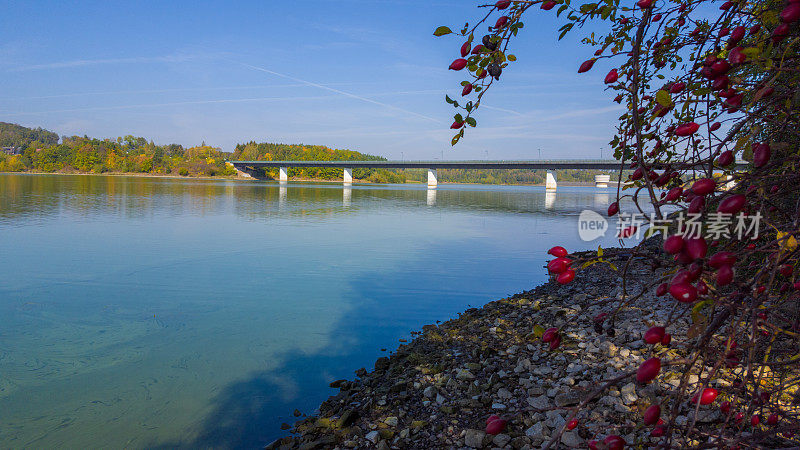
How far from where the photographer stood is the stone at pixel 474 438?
11.7 feet

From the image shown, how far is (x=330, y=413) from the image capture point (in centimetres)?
466

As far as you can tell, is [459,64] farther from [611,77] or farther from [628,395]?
[628,395]

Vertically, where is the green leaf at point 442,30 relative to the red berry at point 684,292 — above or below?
above

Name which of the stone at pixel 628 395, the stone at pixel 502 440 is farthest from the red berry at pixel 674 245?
the stone at pixel 628 395

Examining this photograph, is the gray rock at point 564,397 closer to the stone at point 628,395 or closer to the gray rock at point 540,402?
the gray rock at point 540,402

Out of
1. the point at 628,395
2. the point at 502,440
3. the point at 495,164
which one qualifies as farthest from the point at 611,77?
the point at 495,164

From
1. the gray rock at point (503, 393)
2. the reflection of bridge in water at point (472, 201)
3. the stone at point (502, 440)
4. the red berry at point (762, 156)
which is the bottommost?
the stone at point (502, 440)

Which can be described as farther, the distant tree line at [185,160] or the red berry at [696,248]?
the distant tree line at [185,160]

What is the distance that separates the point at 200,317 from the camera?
25.8 feet

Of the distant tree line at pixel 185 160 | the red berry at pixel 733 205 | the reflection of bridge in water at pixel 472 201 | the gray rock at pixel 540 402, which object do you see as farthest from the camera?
the distant tree line at pixel 185 160

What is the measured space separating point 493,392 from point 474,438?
2.84 feet

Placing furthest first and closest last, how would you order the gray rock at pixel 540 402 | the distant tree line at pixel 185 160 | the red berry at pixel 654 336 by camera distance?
the distant tree line at pixel 185 160
the gray rock at pixel 540 402
the red berry at pixel 654 336

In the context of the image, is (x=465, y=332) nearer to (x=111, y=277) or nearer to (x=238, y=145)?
(x=111, y=277)

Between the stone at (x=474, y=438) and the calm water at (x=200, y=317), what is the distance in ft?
6.78
